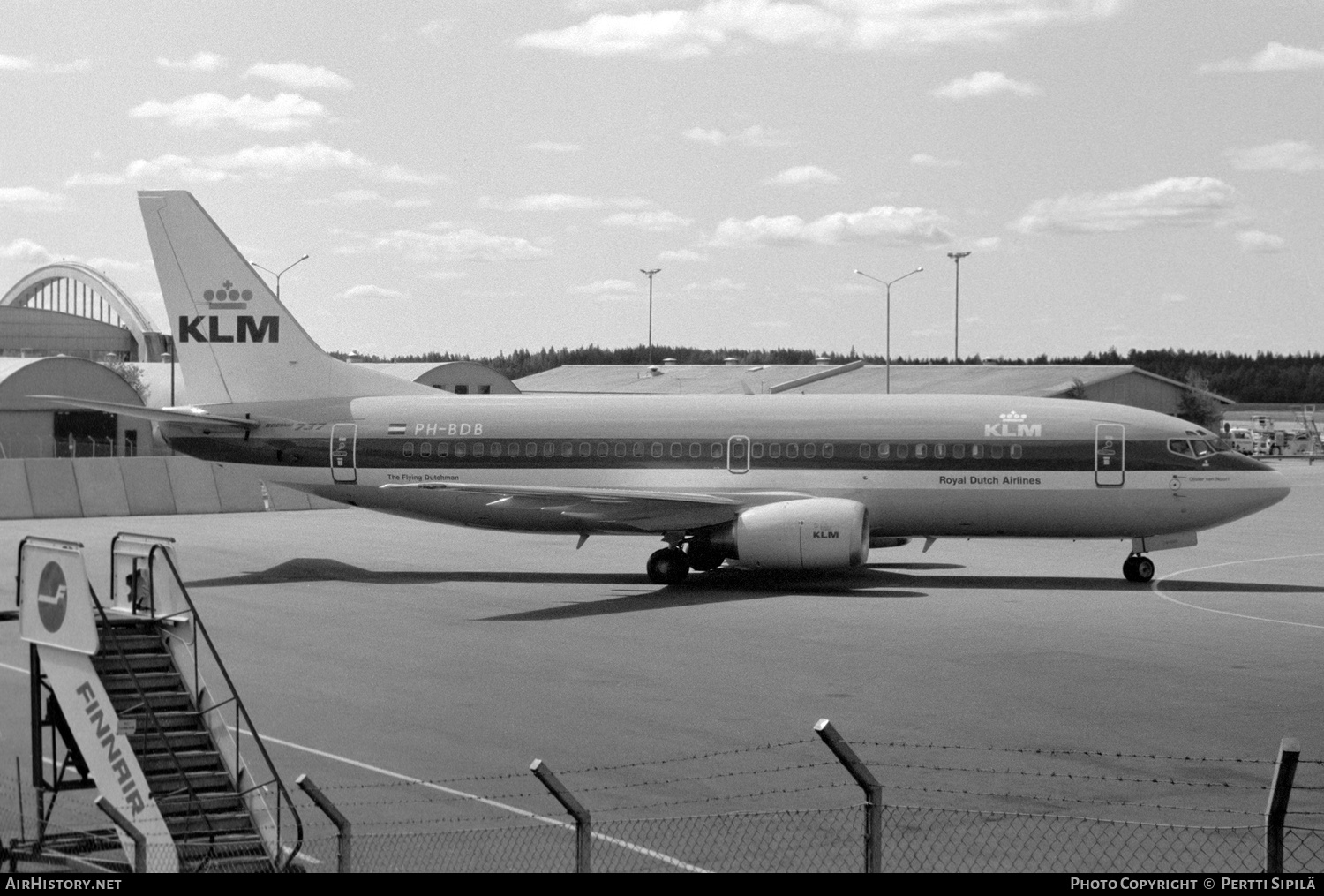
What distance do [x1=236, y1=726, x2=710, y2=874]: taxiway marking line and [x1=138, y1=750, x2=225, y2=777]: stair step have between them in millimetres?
327

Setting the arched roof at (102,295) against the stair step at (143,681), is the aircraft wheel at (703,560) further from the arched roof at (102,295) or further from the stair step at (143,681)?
the arched roof at (102,295)

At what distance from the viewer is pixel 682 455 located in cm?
3356

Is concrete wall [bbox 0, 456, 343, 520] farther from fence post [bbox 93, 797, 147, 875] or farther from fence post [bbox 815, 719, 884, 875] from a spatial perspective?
fence post [bbox 815, 719, 884, 875]

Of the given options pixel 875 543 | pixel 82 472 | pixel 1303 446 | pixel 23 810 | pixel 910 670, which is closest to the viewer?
pixel 23 810

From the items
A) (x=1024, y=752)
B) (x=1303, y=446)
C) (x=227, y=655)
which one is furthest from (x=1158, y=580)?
(x=1303, y=446)

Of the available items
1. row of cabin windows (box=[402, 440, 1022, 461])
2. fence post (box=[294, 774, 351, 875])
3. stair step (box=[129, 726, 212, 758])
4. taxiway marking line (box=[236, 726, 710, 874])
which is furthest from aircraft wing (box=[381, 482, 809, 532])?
fence post (box=[294, 774, 351, 875])

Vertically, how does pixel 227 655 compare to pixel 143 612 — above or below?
below

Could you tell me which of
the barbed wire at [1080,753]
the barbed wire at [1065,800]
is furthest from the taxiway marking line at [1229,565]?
the barbed wire at [1065,800]

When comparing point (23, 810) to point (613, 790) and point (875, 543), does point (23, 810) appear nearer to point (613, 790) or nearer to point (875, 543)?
point (613, 790)
